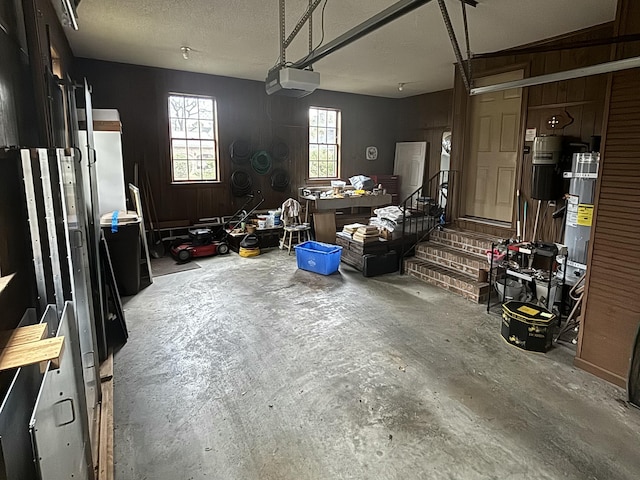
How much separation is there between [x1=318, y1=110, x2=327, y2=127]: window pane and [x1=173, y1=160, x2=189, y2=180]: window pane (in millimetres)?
3123

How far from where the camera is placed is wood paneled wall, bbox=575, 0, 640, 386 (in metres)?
2.66

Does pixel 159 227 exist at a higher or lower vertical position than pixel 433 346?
higher

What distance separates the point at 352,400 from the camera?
2.65 meters

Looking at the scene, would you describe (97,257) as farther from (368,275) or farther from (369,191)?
(369,191)

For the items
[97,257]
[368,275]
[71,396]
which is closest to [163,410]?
[71,396]

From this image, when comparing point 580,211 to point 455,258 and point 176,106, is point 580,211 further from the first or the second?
point 176,106

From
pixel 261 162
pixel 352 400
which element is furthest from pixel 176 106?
pixel 352 400

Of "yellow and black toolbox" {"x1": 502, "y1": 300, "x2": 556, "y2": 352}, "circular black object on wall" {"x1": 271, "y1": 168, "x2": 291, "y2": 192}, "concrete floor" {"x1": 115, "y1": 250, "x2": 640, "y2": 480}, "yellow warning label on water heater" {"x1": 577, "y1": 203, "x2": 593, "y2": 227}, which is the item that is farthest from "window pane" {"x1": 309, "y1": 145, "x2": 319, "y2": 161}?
"yellow and black toolbox" {"x1": 502, "y1": 300, "x2": 556, "y2": 352}

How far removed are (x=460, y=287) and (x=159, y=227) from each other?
4.94m

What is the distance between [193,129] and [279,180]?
1864 millimetres

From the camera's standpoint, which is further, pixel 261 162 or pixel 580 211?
pixel 261 162

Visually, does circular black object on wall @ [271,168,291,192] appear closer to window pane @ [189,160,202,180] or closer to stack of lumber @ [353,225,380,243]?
window pane @ [189,160,202,180]

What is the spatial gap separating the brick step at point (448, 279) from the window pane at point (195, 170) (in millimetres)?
4117

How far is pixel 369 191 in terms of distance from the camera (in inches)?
312
